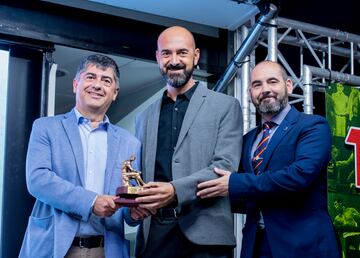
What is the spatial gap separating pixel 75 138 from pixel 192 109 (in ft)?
1.74

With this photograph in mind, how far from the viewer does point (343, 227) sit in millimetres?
4449

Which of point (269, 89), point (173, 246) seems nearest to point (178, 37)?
point (269, 89)

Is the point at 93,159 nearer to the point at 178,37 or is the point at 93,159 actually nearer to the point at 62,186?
the point at 62,186

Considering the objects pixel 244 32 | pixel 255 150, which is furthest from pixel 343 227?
pixel 255 150

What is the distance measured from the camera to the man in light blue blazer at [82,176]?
226 centimetres

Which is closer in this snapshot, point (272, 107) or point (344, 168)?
point (272, 107)

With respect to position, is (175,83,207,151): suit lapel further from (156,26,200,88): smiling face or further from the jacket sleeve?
the jacket sleeve

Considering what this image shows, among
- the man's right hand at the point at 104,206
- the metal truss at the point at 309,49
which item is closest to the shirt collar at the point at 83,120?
the man's right hand at the point at 104,206

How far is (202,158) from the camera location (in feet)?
7.87

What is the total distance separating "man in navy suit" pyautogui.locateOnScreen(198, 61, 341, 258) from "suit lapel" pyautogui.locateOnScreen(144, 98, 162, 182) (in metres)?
0.27

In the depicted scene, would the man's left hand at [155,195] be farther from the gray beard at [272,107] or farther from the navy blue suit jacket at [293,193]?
the gray beard at [272,107]

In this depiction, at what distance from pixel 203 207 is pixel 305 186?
434mm

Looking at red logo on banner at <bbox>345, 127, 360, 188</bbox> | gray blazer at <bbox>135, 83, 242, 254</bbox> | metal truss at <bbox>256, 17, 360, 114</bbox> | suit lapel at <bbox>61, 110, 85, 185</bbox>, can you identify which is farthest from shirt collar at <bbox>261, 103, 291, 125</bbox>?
red logo on banner at <bbox>345, 127, 360, 188</bbox>

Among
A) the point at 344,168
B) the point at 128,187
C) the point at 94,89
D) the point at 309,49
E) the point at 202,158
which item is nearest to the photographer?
the point at 128,187
